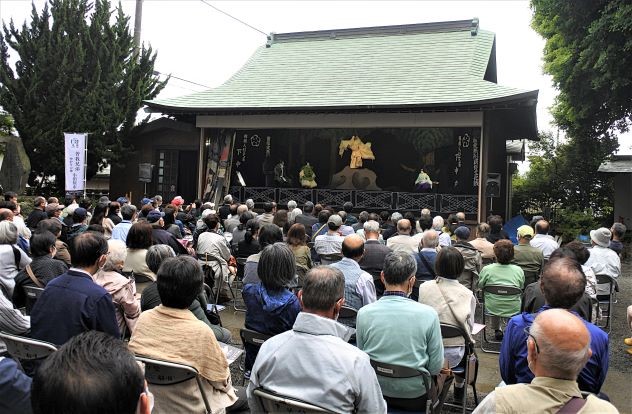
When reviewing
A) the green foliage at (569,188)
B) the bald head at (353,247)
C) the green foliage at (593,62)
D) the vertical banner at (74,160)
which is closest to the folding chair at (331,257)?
the bald head at (353,247)

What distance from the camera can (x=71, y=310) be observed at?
10.1ft

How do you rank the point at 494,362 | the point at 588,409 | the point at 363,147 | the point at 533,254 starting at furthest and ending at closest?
the point at 363,147
the point at 533,254
the point at 494,362
the point at 588,409

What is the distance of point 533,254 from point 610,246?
174 cm

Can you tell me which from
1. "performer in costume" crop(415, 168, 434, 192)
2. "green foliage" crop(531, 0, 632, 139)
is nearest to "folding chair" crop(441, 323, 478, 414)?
"green foliage" crop(531, 0, 632, 139)

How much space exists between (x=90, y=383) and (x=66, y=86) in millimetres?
17978

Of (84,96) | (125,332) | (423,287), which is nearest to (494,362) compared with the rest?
(423,287)

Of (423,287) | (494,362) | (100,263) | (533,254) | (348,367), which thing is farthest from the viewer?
(533,254)

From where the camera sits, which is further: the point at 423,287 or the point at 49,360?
the point at 423,287

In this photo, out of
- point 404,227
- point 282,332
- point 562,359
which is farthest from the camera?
point 404,227

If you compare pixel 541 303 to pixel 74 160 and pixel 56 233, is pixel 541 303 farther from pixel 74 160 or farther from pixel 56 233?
pixel 74 160

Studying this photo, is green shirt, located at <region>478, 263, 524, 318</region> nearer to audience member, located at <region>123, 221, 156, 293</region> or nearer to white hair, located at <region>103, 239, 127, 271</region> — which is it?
audience member, located at <region>123, 221, 156, 293</region>

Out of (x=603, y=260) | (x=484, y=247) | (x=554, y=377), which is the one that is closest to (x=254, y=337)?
(x=554, y=377)

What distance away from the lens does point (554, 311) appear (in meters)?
1.96

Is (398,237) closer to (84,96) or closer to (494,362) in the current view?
(494,362)
